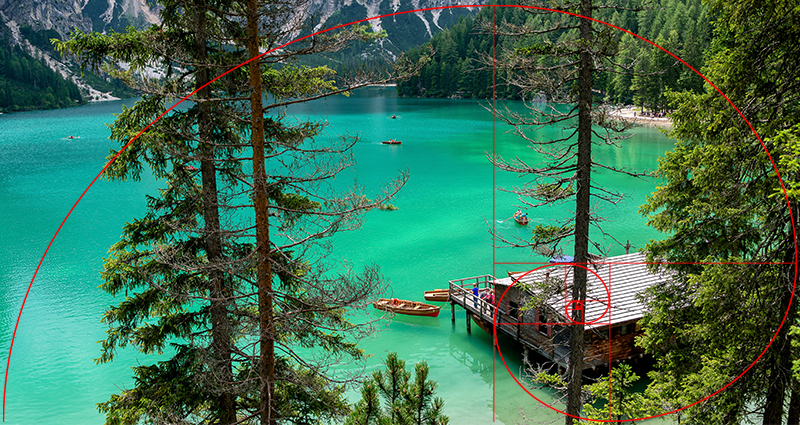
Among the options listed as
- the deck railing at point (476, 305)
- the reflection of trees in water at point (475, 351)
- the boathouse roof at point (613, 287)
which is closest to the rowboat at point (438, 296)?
the deck railing at point (476, 305)

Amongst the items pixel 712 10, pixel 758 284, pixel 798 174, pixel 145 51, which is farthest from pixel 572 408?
pixel 145 51

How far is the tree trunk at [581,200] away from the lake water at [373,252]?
89 centimetres

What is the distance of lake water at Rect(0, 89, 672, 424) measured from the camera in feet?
63.9

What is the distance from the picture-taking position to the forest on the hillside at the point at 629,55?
32.1m

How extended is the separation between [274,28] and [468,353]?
1732 cm

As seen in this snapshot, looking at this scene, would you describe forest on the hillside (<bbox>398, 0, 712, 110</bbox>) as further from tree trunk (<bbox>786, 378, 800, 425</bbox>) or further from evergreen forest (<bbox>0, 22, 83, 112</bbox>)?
evergreen forest (<bbox>0, 22, 83, 112</bbox>)

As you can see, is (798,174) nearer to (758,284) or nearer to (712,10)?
(758,284)

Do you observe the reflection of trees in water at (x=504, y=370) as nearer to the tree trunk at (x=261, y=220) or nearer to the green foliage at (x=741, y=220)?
the green foliage at (x=741, y=220)

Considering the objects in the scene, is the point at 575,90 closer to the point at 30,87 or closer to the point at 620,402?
the point at 620,402

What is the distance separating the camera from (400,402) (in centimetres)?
909

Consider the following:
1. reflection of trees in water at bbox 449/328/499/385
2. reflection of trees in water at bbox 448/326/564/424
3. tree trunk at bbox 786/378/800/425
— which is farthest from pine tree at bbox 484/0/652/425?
reflection of trees in water at bbox 449/328/499/385

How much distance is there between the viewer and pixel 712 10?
895cm

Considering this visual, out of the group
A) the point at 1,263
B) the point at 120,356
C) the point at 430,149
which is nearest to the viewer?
the point at 120,356

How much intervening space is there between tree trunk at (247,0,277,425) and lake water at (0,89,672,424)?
543 centimetres
